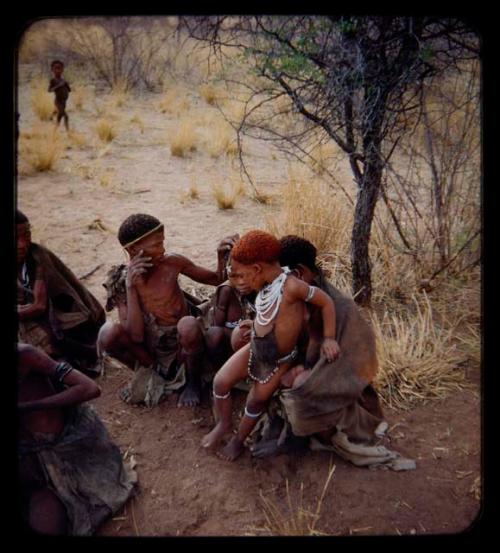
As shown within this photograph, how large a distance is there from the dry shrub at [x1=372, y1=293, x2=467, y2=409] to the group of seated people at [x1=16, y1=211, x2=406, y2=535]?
1.57 ft

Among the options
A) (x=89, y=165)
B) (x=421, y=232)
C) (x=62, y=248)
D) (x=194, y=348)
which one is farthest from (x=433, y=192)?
(x=89, y=165)

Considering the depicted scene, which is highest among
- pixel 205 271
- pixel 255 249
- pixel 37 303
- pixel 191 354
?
pixel 255 249

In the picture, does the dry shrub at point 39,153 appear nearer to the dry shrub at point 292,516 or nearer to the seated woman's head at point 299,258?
the seated woman's head at point 299,258

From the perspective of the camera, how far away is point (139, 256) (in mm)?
2969

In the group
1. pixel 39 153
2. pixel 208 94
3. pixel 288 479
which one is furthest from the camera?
pixel 208 94

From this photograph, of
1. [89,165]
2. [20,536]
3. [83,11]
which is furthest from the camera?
[89,165]

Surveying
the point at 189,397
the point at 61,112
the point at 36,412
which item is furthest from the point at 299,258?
the point at 61,112

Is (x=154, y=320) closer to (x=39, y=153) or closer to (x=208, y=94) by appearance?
(x=39, y=153)

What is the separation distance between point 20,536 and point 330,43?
3.41 meters

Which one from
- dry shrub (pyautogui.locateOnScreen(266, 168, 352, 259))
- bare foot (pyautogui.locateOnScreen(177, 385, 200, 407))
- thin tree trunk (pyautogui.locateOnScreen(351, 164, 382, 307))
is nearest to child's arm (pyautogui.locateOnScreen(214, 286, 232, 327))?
bare foot (pyautogui.locateOnScreen(177, 385, 200, 407))

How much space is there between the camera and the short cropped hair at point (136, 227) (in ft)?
9.59

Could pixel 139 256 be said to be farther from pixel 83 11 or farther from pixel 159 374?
pixel 83 11

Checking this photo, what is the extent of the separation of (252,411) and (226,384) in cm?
19

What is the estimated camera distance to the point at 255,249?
240cm
